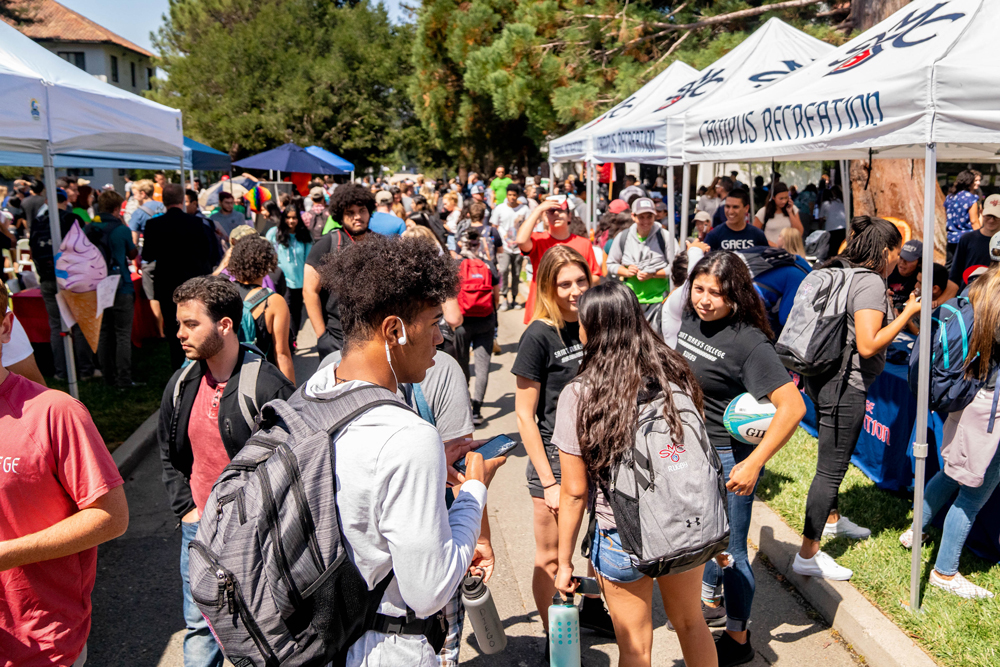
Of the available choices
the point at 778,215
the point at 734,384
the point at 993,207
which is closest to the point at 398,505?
the point at 734,384

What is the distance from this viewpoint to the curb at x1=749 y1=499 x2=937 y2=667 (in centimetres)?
338

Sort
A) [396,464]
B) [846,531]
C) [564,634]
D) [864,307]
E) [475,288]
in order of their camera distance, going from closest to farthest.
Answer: [396,464] < [564,634] < [864,307] < [846,531] < [475,288]

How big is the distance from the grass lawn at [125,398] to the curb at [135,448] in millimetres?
100

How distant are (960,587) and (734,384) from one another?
1773mm

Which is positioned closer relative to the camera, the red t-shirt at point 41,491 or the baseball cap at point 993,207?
the red t-shirt at point 41,491

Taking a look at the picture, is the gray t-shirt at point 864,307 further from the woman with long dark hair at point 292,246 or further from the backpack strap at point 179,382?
the woman with long dark hair at point 292,246

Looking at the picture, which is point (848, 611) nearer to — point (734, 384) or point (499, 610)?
point (734, 384)

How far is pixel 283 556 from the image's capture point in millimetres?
1501

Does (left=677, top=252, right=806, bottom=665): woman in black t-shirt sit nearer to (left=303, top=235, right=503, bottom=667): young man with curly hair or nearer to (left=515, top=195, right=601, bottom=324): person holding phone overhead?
(left=303, top=235, right=503, bottom=667): young man with curly hair

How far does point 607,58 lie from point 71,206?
31.4 ft

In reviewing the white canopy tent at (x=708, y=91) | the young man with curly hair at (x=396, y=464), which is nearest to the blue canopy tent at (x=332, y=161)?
the white canopy tent at (x=708, y=91)

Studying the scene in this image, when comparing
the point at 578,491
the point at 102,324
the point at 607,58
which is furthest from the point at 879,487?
the point at 607,58

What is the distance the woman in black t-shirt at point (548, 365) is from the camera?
10.9 ft

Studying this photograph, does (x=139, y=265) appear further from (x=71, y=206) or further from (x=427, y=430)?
(x=427, y=430)
